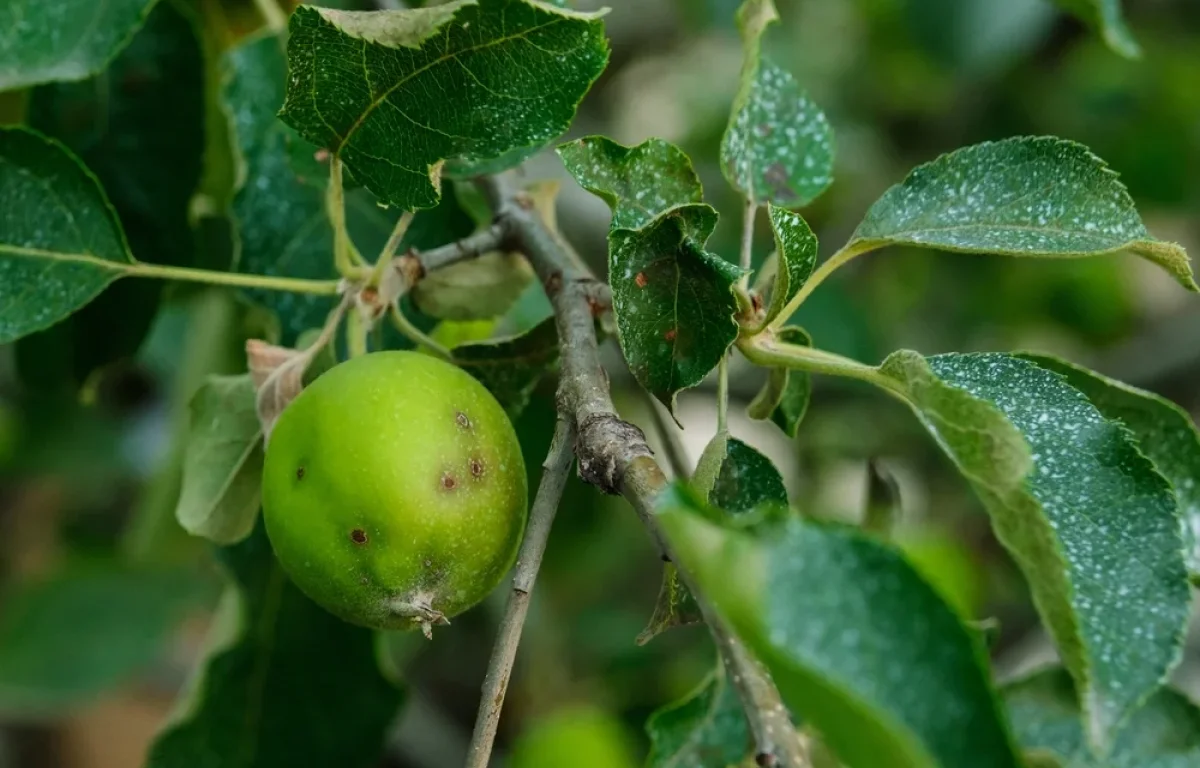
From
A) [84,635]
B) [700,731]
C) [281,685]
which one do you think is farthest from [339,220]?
[84,635]

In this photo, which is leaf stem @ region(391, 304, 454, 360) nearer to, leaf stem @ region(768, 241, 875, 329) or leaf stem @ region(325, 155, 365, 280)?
leaf stem @ region(325, 155, 365, 280)

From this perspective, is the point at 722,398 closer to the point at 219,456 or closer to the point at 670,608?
the point at 670,608

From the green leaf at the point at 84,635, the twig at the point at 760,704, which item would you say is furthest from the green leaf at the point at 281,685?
the green leaf at the point at 84,635

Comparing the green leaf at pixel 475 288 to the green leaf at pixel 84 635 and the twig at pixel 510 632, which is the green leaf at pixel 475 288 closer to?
the twig at pixel 510 632

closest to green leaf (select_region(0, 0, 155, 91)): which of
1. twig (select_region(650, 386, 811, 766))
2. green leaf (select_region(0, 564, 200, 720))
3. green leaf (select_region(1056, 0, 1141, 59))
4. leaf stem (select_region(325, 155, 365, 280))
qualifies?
leaf stem (select_region(325, 155, 365, 280))

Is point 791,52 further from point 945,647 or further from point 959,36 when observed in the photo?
point 945,647
